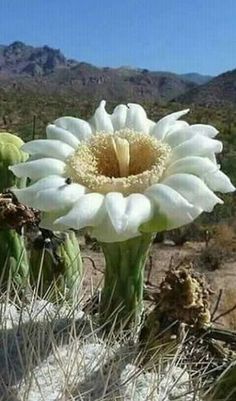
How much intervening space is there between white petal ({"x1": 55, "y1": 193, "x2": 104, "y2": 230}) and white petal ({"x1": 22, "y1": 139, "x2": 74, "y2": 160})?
185 mm

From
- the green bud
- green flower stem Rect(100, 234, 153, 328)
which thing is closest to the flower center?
green flower stem Rect(100, 234, 153, 328)

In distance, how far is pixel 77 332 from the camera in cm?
122

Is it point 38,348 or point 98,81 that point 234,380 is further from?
point 98,81

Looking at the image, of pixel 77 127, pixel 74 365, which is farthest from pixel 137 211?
pixel 77 127

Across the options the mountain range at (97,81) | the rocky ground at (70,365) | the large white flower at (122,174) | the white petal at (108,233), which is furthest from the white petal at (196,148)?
the mountain range at (97,81)

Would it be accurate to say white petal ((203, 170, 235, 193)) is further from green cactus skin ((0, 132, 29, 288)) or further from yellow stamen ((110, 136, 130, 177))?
green cactus skin ((0, 132, 29, 288))

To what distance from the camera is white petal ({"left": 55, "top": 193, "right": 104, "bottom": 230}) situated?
1.11 meters

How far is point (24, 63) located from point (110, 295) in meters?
153

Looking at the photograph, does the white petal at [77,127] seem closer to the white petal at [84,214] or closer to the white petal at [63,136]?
the white petal at [63,136]

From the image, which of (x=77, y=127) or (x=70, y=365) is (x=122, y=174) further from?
(x=70, y=365)

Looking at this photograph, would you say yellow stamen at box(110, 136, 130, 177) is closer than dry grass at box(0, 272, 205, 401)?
No

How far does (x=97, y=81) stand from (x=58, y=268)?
10881 cm

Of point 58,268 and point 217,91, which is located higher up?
point 217,91

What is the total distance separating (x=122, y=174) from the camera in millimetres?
1306
